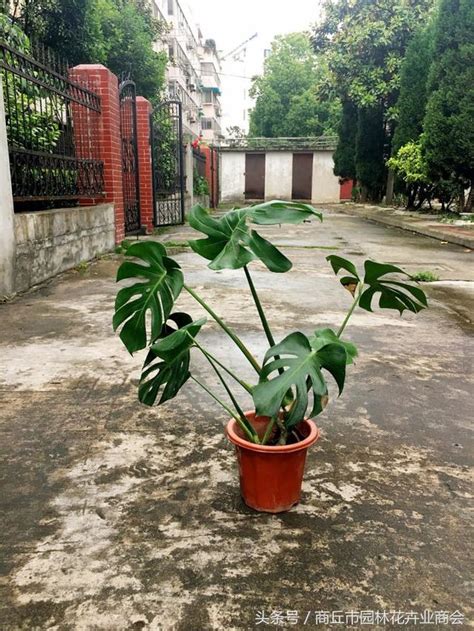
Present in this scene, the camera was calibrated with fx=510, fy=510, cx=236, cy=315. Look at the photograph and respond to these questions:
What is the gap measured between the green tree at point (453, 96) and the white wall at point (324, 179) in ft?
53.2

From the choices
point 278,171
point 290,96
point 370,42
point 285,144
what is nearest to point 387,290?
point 370,42


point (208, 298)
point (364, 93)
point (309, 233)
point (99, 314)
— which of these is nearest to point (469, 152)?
point (309, 233)

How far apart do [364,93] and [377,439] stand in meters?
15.5

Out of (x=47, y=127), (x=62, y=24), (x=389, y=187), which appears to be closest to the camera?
(x=47, y=127)

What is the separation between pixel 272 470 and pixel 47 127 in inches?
172

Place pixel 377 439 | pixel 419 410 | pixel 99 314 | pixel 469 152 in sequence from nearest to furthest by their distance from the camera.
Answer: pixel 377 439, pixel 419 410, pixel 99 314, pixel 469 152

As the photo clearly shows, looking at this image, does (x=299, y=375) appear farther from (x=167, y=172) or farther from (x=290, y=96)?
(x=290, y=96)

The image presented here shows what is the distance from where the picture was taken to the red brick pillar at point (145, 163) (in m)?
8.22

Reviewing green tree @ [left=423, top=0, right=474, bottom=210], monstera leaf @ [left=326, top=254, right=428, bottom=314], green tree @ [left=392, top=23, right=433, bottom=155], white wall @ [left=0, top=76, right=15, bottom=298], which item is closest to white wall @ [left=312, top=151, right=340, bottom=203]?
green tree @ [left=392, top=23, right=433, bottom=155]

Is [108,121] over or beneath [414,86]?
beneath

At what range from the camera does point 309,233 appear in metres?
10.1

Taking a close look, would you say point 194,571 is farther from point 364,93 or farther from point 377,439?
point 364,93

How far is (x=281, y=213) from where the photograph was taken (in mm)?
1302

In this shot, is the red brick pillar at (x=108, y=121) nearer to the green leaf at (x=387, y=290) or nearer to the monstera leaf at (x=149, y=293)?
the monstera leaf at (x=149, y=293)
